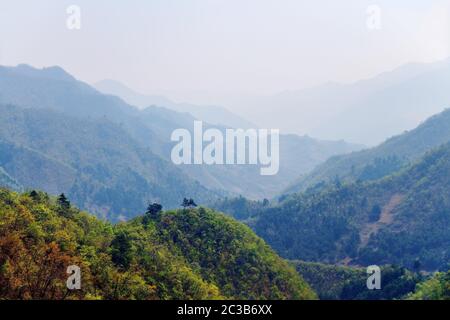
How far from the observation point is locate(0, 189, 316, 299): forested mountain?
33125mm

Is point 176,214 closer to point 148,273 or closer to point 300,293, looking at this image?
point 300,293

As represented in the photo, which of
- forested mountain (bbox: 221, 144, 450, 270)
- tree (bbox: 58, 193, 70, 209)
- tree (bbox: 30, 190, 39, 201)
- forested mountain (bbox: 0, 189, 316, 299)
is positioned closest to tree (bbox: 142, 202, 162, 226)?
forested mountain (bbox: 0, 189, 316, 299)

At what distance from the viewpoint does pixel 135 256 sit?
43.0m

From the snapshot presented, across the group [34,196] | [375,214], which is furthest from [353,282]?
[375,214]

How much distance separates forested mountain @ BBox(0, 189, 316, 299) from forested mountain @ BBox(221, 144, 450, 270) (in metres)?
78.3

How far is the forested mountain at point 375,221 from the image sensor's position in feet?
440

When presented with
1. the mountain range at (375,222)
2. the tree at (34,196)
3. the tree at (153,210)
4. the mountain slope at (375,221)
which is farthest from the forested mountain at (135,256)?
the mountain slope at (375,221)

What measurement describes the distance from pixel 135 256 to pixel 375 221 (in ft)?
405

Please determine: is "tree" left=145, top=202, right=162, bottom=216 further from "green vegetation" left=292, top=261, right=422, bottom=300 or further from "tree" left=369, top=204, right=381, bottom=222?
"tree" left=369, top=204, right=381, bottom=222

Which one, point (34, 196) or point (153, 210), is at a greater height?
point (153, 210)

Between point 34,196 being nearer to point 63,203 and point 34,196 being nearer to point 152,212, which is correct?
point 63,203
